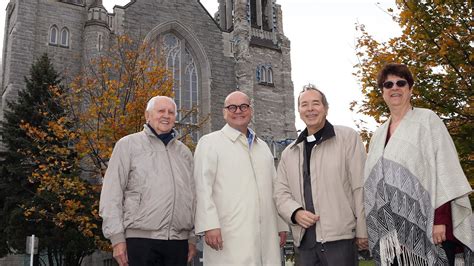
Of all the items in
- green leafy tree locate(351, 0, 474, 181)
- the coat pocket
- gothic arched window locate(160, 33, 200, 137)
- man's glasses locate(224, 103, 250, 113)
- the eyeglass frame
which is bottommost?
the coat pocket

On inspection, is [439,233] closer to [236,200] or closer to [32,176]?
[236,200]

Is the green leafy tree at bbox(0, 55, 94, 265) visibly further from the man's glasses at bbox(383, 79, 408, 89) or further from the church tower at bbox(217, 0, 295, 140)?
the man's glasses at bbox(383, 79, 408, 89)

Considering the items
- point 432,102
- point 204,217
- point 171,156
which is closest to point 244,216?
point 204,217

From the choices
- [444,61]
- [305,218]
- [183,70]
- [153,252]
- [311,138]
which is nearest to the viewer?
[305,218]

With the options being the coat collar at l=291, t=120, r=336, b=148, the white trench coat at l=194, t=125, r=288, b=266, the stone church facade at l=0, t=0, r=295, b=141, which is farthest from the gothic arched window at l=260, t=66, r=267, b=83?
the coat collar at l=291, t=120, r=336, b=148

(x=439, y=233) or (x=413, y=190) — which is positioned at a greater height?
(x=413, y=190)

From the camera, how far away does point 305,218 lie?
155 inches

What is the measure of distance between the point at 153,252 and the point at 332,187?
174cm

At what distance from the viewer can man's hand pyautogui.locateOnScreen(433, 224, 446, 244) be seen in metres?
3.30

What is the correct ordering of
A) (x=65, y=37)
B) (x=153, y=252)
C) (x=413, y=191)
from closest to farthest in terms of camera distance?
(x=413, y=191) < (x=153, y=252) < (x=65, y=37)

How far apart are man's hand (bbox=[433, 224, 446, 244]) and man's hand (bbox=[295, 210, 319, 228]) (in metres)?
0.97

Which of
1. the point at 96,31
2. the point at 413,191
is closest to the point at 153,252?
the point at 413,191

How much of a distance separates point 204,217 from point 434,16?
20.8 feet

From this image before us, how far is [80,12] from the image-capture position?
78.7ft
